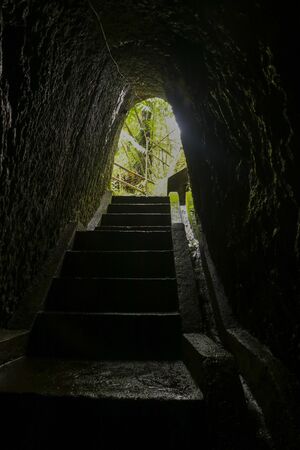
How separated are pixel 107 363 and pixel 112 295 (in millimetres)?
Result: 779

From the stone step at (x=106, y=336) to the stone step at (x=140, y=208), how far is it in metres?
3.21

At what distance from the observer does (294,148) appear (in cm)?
135

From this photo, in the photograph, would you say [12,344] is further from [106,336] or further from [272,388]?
[272,388]

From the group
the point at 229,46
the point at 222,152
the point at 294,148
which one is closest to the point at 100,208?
the point at 222,152

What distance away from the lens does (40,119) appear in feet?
9.00

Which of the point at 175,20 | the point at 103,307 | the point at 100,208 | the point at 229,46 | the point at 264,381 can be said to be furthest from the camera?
the point at 100,208

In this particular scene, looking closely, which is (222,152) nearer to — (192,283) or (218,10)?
(218,10)

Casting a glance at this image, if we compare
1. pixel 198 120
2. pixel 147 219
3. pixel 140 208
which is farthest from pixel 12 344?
pixel 140 208

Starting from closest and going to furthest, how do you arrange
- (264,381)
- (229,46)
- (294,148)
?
(294,148), (264,381), (229,46)

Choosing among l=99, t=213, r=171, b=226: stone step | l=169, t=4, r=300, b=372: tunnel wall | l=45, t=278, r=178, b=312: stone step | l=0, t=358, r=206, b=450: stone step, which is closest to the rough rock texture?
l=169, t=4, r=300, b=372: tunnel wall

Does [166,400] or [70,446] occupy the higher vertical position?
[166,400]

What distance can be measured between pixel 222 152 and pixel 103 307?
192 cm

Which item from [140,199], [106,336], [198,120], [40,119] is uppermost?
[198,120]

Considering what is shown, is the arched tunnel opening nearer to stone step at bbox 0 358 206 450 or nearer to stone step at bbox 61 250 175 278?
stone step at bbox 61 250 175 278
